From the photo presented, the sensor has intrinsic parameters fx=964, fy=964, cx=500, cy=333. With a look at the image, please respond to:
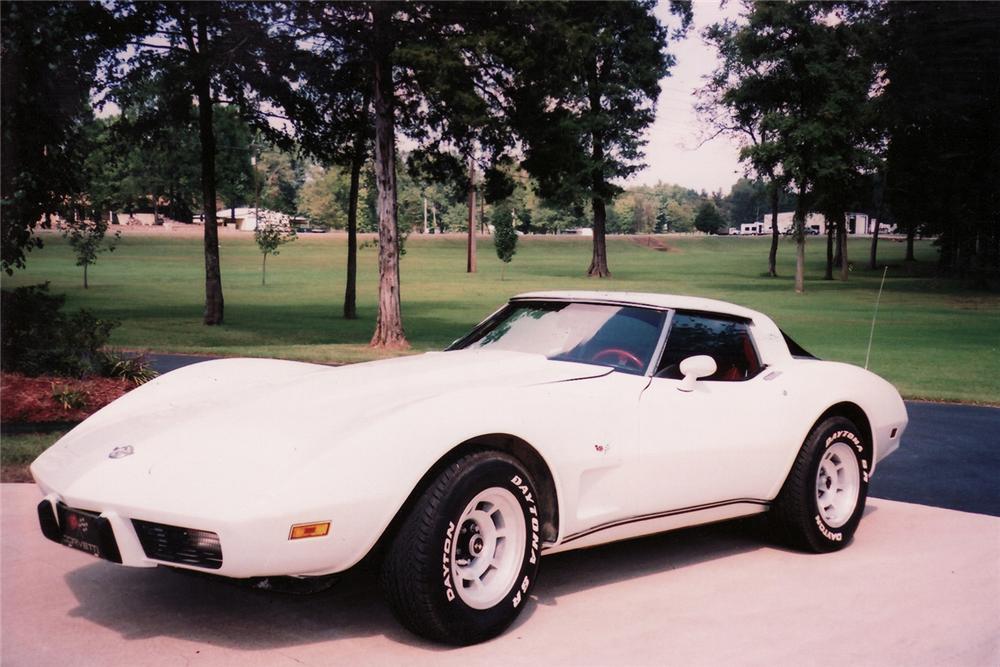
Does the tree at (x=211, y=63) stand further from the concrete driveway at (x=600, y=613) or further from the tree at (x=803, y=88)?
the tree at (x=803, y=88)

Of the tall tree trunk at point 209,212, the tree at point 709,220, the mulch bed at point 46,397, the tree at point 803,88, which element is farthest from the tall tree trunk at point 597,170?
the tree at point 709,220

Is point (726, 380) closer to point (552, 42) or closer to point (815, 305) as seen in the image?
point (552, 42)

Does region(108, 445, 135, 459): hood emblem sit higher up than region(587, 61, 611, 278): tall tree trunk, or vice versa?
region(587, 61, 611, 278): tall tree trunk

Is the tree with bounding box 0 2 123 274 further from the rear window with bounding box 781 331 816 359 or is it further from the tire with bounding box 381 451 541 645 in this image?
the rear window with bounding box 781 331 816 359

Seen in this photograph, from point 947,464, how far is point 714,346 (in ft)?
13.2

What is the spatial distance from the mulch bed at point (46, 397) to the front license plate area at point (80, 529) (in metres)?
5.21

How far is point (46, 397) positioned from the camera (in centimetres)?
898

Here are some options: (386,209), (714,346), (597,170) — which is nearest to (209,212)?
(386,209)

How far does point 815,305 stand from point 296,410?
119ft

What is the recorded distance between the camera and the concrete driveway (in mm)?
3812

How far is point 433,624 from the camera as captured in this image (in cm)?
374

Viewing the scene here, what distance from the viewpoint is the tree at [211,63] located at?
23844mm

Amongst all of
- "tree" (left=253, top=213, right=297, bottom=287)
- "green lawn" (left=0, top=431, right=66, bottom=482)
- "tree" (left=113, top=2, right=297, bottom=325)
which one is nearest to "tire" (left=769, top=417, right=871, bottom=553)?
"green lawn" (left=0, top=431, right=66, bottom=482)

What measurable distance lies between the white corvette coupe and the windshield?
1cm
